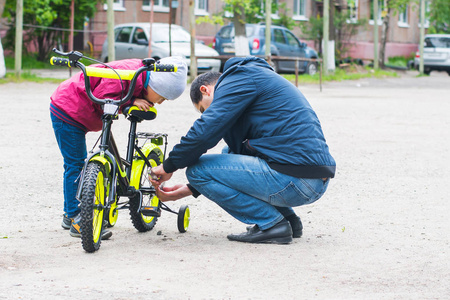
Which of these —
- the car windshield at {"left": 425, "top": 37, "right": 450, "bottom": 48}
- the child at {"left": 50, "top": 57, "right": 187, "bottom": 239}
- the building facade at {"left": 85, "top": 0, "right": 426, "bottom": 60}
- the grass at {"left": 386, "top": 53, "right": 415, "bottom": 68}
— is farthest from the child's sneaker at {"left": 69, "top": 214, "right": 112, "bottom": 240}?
the grass at {"left": 386, "top": 53, "right": 415, "bottom": 68}

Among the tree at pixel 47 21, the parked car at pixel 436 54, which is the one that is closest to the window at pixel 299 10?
the parked car at pixel 436 54

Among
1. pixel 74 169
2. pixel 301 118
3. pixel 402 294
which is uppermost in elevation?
pixel 301 118

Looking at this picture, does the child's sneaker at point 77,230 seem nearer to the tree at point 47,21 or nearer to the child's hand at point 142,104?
the child's hand at point 142,104

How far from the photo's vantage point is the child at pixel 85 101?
16.2 feet

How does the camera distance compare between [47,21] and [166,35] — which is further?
[47,21]

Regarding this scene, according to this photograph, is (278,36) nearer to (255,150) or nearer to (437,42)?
(437,42)

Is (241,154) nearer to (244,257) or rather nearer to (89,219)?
(244,257)

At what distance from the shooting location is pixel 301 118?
4.93 meters

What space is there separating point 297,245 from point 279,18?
3475cm

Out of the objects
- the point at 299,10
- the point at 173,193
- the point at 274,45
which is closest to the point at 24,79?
the point at 274,45

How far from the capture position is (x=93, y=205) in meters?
4.50

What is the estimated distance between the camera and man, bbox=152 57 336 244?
15.9 feet

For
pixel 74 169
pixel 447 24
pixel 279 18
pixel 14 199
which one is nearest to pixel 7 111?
pixel 14 199

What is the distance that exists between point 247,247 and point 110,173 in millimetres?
955
